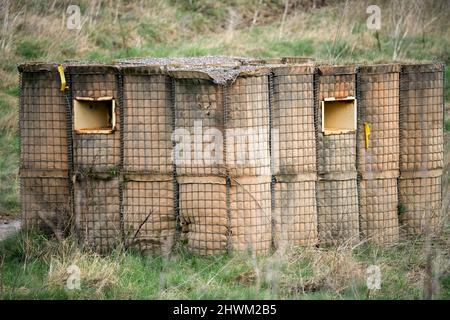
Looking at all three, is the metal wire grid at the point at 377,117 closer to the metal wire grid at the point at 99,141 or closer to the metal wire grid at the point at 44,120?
the metal wire grid at the point at 99,141

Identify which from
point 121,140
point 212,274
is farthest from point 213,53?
point 212,274

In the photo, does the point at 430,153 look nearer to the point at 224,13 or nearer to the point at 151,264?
the point at 151,264

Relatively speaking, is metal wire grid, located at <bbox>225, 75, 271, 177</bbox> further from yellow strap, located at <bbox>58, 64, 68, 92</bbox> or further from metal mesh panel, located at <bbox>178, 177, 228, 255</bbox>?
yellow strap, located at <bbox>58, 64, 68, 92</bbox>

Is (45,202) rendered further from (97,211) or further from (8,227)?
(8,227)

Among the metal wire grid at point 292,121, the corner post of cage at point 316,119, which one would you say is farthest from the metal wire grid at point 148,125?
the corner post of cage at point 316,119

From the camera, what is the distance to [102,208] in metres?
7.32

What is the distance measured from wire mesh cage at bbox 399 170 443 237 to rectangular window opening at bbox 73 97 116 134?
2674 mm

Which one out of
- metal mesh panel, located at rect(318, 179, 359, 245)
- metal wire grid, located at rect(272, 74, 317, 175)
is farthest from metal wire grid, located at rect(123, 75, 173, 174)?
metal mesh panel, located at rect(318, 179, 359, 245)

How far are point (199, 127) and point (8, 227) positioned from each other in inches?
111

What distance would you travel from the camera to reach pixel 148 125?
284 inches

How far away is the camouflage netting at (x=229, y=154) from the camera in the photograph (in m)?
7.12

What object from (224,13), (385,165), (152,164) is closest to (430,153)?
(385,165)

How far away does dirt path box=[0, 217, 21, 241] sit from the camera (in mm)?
8281
